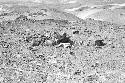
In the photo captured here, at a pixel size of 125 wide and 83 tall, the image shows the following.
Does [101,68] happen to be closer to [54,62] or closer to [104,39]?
[54,62]

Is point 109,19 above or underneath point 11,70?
underneath

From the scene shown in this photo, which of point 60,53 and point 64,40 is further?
point 64,40

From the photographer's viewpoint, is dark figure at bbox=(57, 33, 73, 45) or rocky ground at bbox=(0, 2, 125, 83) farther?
dark figure at bbox=(57, 33, 73, 45)

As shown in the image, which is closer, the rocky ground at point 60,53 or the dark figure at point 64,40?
the rocky ground at point 60,53

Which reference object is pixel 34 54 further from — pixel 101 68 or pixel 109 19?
pixel 109 19

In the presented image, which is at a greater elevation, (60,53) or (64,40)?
(64,40)

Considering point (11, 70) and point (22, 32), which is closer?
point (11, 70)

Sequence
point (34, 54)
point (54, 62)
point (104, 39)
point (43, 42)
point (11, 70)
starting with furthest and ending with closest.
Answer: point (104, 39), point (43, 42), point (34, 54), point (54, 62), point (11, 70)

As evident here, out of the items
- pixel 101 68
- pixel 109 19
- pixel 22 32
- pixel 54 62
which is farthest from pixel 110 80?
pixel 109 19

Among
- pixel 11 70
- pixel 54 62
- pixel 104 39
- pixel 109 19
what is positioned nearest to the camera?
pixel 11 70

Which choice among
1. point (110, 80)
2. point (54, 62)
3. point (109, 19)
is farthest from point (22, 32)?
point (109, 19)
